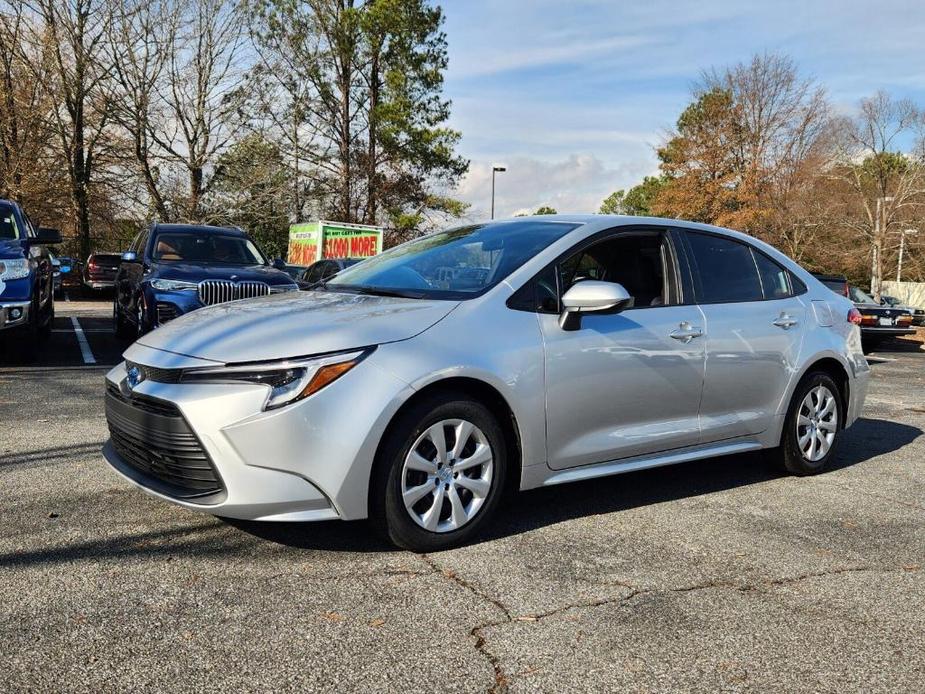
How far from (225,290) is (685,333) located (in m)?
6.54

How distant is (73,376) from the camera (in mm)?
8898

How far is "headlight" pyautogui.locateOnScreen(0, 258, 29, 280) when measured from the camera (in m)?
8.52

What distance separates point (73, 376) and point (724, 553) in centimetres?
714

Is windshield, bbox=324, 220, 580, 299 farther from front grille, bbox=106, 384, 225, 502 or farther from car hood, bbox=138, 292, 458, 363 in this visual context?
front grille, bbox=106, 384, 225, 502

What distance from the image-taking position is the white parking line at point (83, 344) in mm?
10336

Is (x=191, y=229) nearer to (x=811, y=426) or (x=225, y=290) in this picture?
(x=225, y=290)

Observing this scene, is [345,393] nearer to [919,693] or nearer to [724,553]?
[724,553]

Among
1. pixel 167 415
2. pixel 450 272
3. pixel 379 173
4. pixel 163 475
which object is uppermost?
pixel 379 173

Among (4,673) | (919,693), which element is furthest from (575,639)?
(4,673)

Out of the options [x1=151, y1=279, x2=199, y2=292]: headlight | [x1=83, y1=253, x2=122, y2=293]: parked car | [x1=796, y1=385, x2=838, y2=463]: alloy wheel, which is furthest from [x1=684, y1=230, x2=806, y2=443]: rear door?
[x1=83, y1=253, x2=122, y2=293]: parked car

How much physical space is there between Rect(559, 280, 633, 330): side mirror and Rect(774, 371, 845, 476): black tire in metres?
1.86

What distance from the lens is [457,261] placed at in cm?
475

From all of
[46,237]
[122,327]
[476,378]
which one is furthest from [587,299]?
[122,327]

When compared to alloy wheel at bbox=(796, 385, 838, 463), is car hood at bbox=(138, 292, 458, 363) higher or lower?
higher
